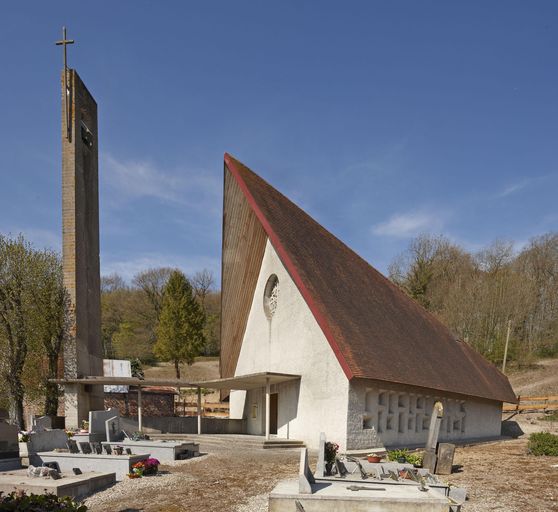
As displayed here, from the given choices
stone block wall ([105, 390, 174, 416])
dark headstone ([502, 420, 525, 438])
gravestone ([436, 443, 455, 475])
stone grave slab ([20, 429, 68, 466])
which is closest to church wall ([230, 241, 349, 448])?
gravestone ([436, 443, 455, 475])

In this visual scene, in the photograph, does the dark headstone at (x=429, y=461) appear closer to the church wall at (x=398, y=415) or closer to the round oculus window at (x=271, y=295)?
the church wall at (x=398, y=415)

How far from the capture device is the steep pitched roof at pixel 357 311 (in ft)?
64.6

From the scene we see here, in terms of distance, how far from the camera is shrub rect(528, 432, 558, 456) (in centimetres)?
1813

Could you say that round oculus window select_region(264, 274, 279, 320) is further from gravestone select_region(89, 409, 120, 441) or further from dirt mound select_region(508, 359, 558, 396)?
dirt mound select_region(508, 359, 558, 396)

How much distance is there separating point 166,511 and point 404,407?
1412cm

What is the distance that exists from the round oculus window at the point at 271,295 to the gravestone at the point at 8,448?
12.3 m

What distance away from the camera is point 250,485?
39.7ft

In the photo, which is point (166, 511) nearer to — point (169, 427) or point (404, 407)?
point (404, 407)

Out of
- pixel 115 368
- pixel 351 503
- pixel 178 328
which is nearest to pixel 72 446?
pixel 351 503

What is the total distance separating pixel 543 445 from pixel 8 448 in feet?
57.4

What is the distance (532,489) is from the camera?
11719 millimetres

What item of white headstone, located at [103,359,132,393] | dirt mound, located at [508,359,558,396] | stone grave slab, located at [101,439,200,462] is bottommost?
dirt mound, located at [508,359,558,396]

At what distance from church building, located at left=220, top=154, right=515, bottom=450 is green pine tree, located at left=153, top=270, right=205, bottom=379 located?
23.5 m

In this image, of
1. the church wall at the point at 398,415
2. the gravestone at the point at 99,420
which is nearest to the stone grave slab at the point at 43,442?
the gravestone at the point at 99,420
